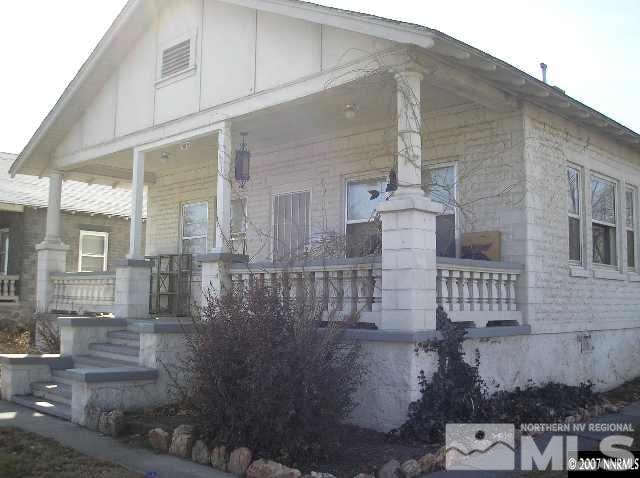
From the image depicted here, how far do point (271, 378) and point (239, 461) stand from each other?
840mm

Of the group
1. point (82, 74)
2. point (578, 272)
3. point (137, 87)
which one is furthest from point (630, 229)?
point (82, 74)

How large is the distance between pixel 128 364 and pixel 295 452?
4400 mm

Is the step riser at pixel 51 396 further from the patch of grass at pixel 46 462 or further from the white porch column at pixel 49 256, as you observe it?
the white porch column at pixel 49 256

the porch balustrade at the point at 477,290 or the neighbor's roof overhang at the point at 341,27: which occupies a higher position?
the neighbor's roof overhang at the point at 341,27

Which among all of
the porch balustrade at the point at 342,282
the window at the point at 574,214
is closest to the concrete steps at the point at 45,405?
the porch balustrade at the point at 342,282

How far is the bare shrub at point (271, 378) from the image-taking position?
615 cm

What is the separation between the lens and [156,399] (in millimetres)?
8867

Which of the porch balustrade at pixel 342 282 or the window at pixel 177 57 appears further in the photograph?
the window at pixel 177 57

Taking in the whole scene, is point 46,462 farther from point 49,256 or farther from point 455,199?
point 49,256

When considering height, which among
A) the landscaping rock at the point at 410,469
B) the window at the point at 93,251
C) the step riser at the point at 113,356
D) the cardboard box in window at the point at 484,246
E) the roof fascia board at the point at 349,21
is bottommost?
the landscaping rock at the point at 410,469

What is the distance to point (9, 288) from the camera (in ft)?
61.3

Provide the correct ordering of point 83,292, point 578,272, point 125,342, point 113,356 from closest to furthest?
point 113,356
point 578,272
point 125,342
point 83,292

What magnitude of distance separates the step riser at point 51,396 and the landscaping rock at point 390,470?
5.20 meters

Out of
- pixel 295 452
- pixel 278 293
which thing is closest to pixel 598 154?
pixel 278 293
